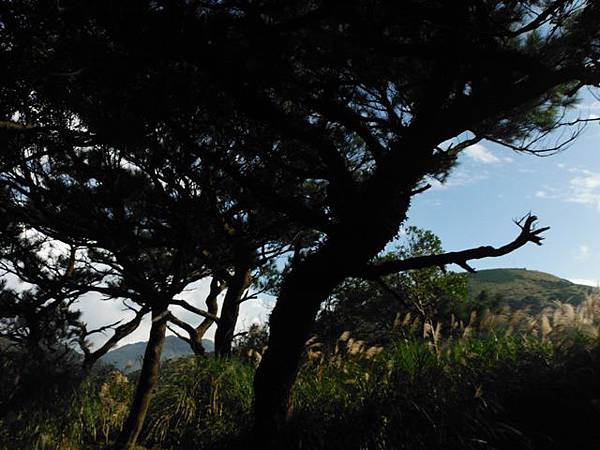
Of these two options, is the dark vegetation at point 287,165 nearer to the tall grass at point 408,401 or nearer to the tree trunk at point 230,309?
the tall grass at point 408,401

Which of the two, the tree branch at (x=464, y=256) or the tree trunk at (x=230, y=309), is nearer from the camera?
the tree branch at (x=464, y=256)

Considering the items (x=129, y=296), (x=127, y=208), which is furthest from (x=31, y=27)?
(x=129, y=296)

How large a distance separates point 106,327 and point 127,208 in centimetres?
362

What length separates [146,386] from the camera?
5.21 meters

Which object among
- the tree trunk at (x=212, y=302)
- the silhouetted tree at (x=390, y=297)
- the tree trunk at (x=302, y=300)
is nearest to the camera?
the tree trunk at (x=302, y=300)

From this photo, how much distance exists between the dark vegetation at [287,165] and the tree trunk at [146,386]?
0.02m

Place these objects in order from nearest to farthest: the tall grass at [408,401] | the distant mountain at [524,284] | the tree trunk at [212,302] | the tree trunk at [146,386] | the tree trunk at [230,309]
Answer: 1. the tall grass at [408,401]
2. the tree trunk at [146,386]
3. the tree trunk at [230,309]
4. the tree trunk at [212,302]
5. the distant mountain at [524,284]

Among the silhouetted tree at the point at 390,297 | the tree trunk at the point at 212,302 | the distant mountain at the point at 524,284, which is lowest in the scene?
the tree trunk at the point at 212,302

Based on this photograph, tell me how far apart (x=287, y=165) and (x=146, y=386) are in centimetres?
319

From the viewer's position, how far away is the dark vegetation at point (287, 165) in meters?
2.70

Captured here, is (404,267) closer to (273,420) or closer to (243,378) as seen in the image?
(273,420)

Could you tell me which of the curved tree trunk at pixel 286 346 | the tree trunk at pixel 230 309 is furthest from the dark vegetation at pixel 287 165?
the tree trunk at pixel 230 309

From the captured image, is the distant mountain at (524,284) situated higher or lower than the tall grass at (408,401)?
higher

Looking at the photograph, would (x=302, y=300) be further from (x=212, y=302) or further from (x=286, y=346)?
(x=212, y=302)
